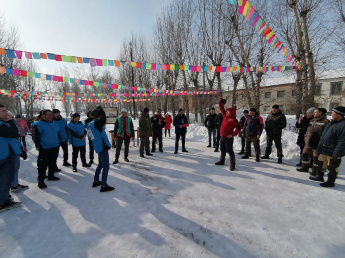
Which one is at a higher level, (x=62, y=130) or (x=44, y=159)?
(x=62, y=130)

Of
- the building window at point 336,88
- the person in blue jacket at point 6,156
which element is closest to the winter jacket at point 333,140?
the person in blue jacket at point 6,156

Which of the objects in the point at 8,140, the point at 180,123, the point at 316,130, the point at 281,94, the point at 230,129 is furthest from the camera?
the point at 281,94

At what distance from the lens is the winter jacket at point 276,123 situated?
223 inches

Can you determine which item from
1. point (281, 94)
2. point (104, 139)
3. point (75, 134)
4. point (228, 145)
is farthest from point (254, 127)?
point (281, 94)

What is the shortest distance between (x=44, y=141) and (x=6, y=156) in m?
1.07

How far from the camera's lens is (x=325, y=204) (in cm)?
326

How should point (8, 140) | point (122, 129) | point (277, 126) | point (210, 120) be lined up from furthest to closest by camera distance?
point (210, 120) < point (122, 129) < point (277, 126) < point (8, 140)

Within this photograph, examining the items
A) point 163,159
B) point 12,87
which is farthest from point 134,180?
point 12,87

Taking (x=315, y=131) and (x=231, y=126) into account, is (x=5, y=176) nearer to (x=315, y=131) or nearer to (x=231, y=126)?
(x=231, y=126)

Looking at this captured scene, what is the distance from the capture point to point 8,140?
3.24 meters

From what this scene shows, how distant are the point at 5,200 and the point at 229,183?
15.0ft

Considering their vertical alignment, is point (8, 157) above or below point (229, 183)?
above

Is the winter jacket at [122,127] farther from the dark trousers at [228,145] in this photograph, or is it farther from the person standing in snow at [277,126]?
the person standing in snow at [277,126]

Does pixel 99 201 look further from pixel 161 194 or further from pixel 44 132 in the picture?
pixel 44 132
